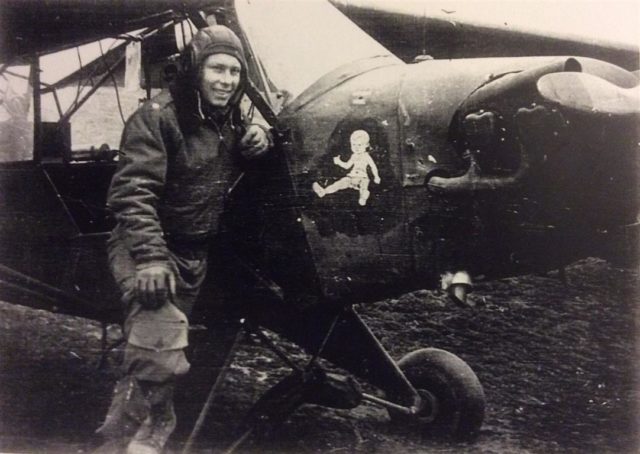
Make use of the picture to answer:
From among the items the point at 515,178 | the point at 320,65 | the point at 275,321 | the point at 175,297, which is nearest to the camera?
the point at 515,178

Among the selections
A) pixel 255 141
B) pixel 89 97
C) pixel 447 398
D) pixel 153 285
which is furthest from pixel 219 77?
pixel 447 398

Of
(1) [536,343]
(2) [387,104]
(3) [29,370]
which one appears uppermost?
(2) [387,104]

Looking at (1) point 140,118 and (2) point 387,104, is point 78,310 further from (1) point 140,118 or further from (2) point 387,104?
(2) point 387,104

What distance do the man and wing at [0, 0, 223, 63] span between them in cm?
34

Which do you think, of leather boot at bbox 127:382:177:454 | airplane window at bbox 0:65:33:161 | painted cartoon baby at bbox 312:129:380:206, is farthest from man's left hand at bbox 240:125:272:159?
airplane window at bbox 0:65:33:161

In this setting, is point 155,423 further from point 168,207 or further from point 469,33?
point 469,33

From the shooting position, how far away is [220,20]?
9.54ft

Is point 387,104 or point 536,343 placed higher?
point 387,104

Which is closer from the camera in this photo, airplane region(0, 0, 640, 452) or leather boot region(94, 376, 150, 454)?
airplane region(0, 0, 640, 452)

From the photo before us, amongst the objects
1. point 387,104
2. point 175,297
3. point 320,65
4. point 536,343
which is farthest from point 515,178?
point 536,343

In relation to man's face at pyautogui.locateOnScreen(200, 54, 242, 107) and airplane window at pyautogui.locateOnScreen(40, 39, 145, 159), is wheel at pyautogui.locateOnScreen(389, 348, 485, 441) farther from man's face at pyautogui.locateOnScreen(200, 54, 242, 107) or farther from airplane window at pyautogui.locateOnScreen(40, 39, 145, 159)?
airplane window at pyautogui.locateOnScreen(40, 39, 145, 159)

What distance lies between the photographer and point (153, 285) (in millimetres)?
2547

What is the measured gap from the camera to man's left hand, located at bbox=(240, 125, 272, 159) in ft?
8.91

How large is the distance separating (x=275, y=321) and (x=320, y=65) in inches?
42.2
